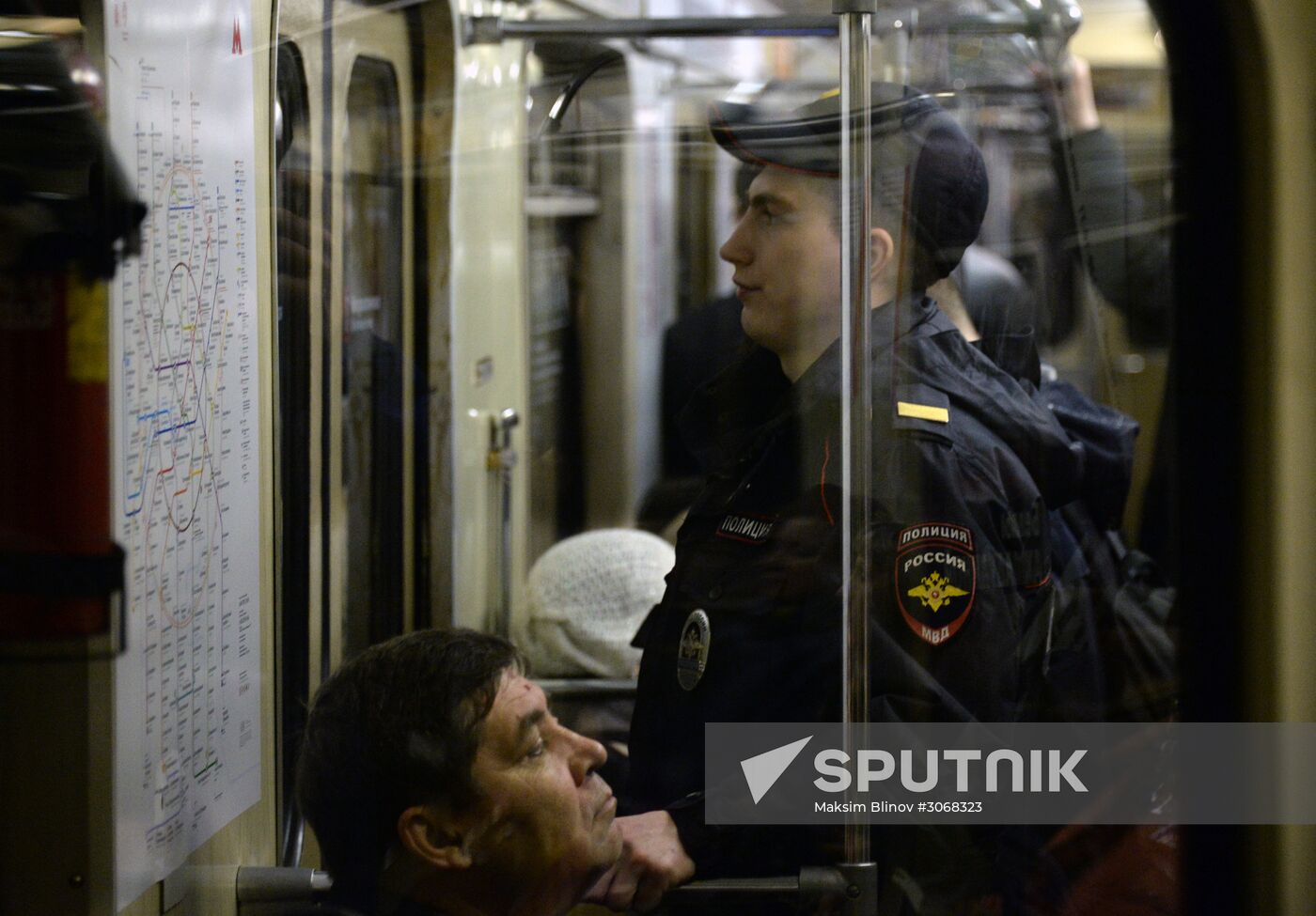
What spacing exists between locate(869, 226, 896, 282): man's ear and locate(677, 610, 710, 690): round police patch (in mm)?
454

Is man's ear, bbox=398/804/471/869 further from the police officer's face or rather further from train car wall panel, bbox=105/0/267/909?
the police officer's face

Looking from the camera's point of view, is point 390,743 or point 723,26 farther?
point 723,26

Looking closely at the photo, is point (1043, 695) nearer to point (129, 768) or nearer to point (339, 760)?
point (339, 760)

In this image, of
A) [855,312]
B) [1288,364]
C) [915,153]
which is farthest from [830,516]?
[1288,364]

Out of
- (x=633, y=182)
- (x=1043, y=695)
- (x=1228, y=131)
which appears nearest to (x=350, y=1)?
(x=1228, y=131)

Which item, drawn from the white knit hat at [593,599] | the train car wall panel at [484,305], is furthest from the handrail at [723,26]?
the white knit hat at [593,599]

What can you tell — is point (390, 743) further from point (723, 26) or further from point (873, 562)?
point (723, 26)

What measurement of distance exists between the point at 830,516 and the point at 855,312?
0.24 meters

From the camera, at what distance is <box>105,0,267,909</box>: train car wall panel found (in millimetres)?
1482

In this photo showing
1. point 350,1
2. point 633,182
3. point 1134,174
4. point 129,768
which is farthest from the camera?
point 633,182

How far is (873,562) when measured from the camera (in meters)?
1.71

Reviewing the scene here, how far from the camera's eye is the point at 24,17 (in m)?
1.33

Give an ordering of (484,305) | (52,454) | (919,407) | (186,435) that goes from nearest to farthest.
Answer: (52,454) → (186,435) → (919,407) → (484,305)

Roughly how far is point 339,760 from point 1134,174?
1.31m
